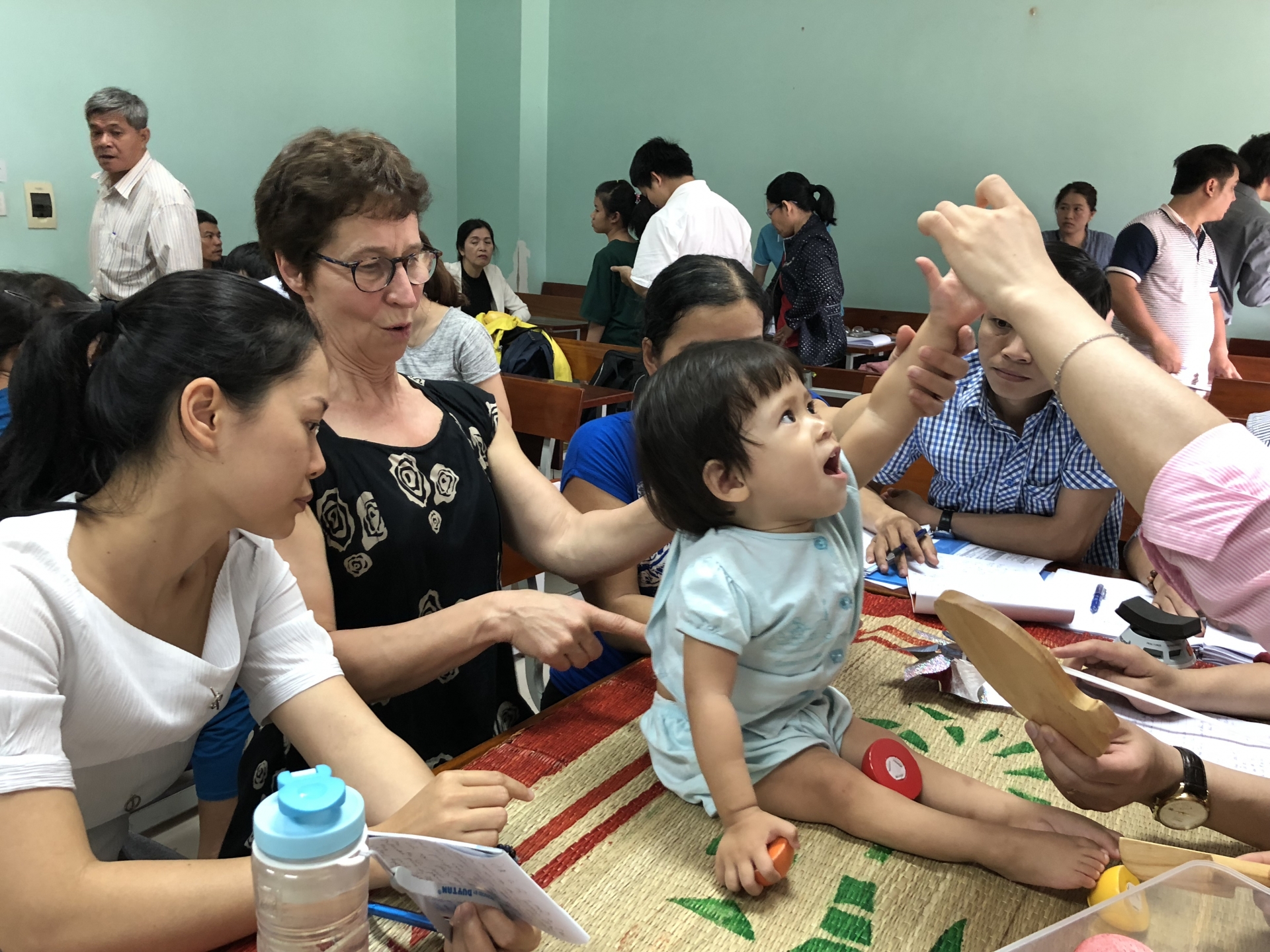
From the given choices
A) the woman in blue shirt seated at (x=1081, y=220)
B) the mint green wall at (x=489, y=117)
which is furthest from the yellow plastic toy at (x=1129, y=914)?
the mint green wall at (x=489, y=117)

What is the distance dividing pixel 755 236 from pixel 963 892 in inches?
297

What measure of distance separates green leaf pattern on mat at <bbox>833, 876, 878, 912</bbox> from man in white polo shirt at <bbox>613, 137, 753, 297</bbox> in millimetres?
4061

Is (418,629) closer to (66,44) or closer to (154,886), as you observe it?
(154,886)

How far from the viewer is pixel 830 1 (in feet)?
23.5

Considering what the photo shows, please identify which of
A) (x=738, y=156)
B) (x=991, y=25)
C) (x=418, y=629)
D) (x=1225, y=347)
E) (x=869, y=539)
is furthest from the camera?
(x=738, y=156)

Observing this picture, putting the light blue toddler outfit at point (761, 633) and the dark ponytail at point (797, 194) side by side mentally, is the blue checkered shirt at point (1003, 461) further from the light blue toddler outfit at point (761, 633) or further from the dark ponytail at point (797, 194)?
the dark ponytail at point (797, 194)

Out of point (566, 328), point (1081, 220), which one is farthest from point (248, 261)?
point (1081, 220)

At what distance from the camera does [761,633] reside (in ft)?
3.39

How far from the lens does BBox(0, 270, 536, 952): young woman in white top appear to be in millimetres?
768

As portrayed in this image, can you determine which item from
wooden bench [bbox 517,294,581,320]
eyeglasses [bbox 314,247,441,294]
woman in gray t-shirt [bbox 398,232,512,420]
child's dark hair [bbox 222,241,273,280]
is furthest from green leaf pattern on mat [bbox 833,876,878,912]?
wooden bench [bbox 517,294,581,320]

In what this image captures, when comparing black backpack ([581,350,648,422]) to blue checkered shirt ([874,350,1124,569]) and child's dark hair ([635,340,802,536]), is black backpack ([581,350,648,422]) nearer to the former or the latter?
blue checkered shirt ([874,350,1124,569])

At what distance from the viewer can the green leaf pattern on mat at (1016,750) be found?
1.15 metres

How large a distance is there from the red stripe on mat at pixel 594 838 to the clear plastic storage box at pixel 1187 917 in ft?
1.39

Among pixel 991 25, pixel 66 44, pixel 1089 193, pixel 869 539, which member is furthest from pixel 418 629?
pixel 991 25
